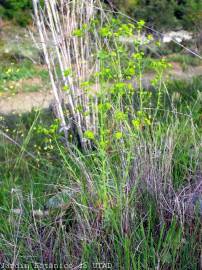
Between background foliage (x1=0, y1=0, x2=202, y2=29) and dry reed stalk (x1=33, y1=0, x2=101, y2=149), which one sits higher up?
dry reed stalk (x1=33, y1=0, x2=101, y2=149)

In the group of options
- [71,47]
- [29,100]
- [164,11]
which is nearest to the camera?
[71,47]

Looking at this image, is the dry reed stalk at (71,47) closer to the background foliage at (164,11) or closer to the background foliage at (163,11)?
the background foliage at (164,11)

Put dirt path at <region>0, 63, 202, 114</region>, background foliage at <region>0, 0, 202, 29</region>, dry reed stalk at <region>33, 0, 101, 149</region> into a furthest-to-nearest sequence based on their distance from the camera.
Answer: background foliage at <region>0, 0, 202, 29</region>
dirt path at <region>0, 63, 202, 114</region>
dry reed stalk at <region>33, 0, 101, 149</region>

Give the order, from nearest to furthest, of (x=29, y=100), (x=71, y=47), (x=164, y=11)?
(x=71, y=47) < (x=29, y=100) < (x=164, y=11)

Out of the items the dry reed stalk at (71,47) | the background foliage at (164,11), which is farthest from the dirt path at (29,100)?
the background foliage at (164,11)

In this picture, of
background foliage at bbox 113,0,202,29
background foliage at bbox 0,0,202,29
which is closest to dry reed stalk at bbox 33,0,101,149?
background foliage at bbox 0,0,202,29

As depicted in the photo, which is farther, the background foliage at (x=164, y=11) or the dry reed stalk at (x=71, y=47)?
the background foliage at (x=164, y=11)

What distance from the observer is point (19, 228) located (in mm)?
2648

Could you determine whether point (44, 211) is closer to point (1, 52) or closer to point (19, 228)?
point (19, 228)

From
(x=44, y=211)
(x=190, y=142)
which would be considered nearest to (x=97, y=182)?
(x=44, y=211)

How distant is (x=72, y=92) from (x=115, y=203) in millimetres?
1564

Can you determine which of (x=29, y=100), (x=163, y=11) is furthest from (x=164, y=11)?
(x=29, y=100)

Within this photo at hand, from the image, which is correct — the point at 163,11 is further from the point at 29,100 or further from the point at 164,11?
the point at 29,100

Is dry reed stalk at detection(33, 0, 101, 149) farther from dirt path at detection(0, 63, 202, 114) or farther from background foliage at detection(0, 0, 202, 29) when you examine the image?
background foliage at detection(0, 0, 202, 29)
